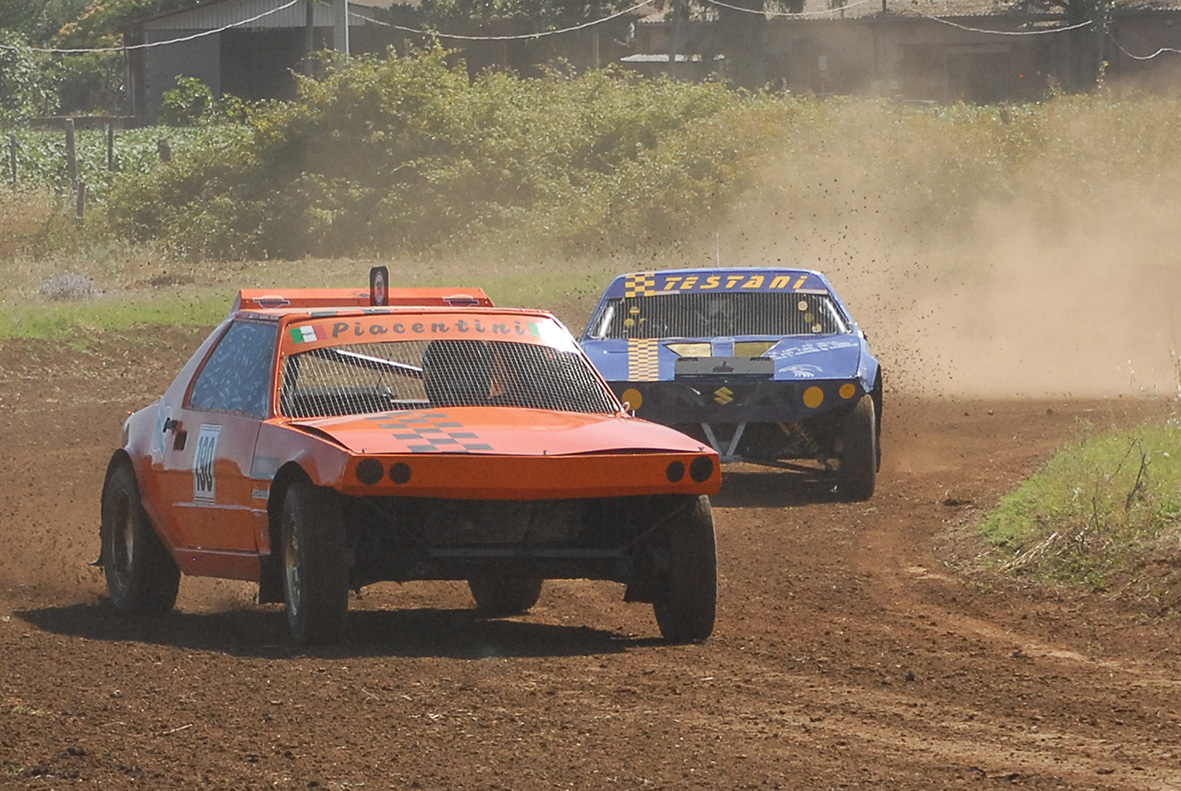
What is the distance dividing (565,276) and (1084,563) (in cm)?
2020

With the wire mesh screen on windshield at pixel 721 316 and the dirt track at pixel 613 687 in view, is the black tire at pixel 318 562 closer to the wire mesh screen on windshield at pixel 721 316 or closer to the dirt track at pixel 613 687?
the dirt track at pixel 613 687

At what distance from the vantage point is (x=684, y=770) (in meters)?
5.39

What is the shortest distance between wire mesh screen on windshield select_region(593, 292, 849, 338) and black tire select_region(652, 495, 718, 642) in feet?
20.7

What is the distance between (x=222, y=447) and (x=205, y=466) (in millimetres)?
179

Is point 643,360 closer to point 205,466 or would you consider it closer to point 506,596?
point 506,596

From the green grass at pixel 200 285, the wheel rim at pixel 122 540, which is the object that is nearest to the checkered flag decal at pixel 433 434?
the wheel rim at pixel 122 540

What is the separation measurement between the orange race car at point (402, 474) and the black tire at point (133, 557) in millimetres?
10

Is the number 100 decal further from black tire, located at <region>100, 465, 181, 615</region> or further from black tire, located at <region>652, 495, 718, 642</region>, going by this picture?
black tire, located at <region>652, 495, 718, 642</region>

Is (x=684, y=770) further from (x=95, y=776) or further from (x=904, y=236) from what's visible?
(x=904, y=236)

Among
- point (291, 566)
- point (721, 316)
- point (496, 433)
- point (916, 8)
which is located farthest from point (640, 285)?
point (916, 8)

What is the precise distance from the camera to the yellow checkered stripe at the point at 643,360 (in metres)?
12.7

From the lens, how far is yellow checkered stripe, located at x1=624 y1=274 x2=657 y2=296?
46.2ft

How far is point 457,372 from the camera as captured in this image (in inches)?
314

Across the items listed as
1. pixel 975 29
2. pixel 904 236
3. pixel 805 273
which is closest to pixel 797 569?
pixel 805 273
